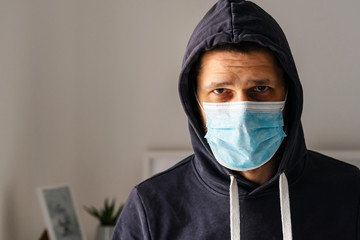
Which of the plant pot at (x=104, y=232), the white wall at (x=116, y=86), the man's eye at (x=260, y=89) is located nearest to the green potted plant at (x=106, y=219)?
the plant pot at (x=104, y=232)

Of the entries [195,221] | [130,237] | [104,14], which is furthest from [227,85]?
[104,14]

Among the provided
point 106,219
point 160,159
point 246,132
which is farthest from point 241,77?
point 106,219

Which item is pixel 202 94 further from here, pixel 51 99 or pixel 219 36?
pixel 51 99

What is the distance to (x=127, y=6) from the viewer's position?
7.14ft

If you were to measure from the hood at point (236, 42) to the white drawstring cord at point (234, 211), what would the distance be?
0.07ft

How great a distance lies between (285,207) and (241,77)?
0.33 m

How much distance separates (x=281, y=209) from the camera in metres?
1.34

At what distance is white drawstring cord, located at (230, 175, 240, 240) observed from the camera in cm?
132

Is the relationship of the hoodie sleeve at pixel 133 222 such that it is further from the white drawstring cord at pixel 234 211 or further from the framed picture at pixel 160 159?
the framed picture at pixel 160 159

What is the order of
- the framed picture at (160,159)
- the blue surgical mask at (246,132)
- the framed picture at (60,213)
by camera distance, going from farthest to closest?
the framed picture at (160,159) < the framed picture at (60,213) < the blue surgical mask at (246,132)

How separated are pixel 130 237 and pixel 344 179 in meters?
0.56

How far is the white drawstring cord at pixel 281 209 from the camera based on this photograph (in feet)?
4.34

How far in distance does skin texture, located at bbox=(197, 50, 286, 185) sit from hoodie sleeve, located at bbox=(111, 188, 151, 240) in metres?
0.32

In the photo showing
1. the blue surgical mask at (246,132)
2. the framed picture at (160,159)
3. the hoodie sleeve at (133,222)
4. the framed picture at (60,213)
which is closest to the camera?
the blue surgical mask at (246,132)
